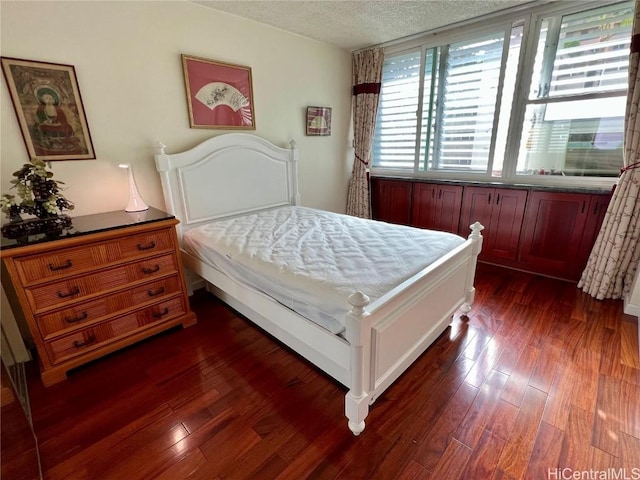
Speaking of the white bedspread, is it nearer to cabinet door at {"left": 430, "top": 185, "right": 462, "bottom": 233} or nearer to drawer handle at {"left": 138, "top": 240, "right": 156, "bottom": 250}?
drawer handle at {"left": 138, "top": 240, "right": 156, "bottom": 250}

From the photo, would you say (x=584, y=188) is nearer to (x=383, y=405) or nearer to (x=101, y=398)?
(x=383, y=405)

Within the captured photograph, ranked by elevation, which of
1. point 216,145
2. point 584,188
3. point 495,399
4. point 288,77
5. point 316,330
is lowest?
point 495,399

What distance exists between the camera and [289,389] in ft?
5.52

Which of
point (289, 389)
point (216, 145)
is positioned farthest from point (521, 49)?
point (289, 389)

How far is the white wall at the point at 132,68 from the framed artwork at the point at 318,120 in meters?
0.32

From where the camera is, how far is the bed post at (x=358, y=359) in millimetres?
1193

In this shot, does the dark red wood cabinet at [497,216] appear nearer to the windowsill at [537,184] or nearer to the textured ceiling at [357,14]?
the windowsill at [537,184]

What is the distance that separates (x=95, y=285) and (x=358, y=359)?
5.35 ft

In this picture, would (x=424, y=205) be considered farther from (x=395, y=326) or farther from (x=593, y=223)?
(x=395, y=326)

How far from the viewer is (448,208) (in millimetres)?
3406

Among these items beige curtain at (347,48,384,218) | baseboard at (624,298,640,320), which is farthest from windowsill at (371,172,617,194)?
baseboard at (624,298,640,320)

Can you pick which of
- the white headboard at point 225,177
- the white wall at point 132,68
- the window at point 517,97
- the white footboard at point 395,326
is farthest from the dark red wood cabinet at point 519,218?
the white wall at point 132,68

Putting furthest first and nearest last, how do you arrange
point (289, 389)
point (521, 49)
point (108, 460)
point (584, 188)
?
1. point (521, 49)
2. point (584, 188)
3. point (289, 389)
4. point (108, 460)

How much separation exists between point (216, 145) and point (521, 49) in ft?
9.81
